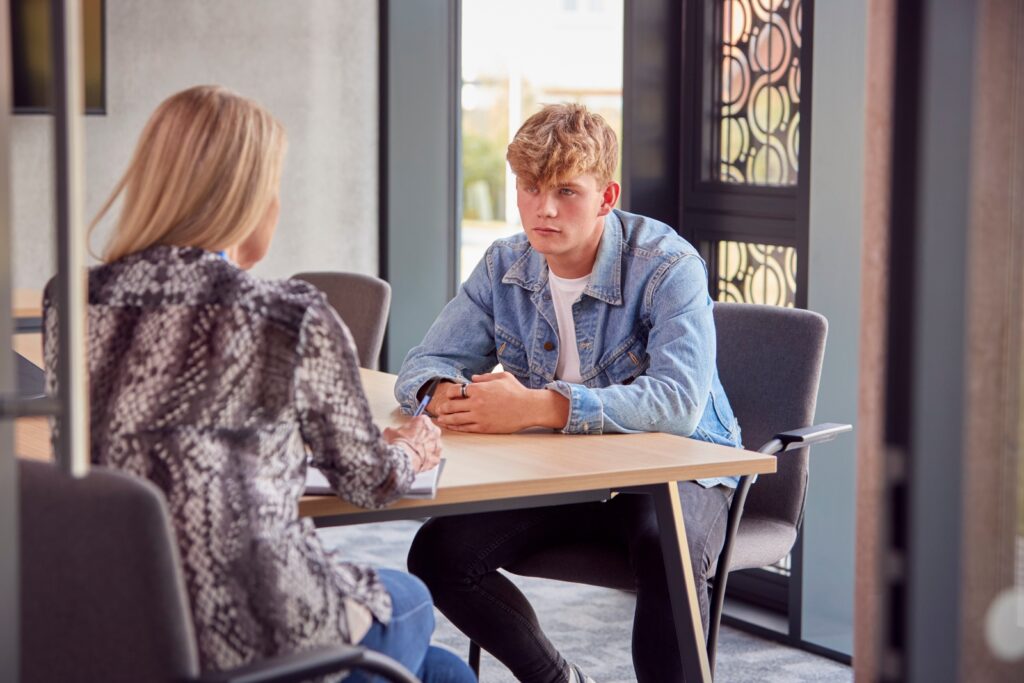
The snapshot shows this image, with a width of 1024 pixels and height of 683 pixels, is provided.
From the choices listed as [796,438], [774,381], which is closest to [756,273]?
[774,381]

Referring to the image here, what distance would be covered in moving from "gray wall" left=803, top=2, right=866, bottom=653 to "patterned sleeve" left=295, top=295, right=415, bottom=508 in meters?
1.78

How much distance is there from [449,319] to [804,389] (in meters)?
0.71

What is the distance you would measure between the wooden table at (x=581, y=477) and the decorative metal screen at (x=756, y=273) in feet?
4.48

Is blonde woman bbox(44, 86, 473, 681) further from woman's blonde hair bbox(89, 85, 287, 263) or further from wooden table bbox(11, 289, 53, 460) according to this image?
wooden table bbox(11, 289, 53, 460)

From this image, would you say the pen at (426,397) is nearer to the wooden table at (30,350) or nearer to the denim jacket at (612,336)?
the denim jacket at (612,336)

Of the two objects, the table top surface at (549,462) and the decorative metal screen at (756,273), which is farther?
the decorative metal screen at (756,273)

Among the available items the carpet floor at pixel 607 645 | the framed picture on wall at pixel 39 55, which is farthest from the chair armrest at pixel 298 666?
the framed picture on wall at pixel 39 55

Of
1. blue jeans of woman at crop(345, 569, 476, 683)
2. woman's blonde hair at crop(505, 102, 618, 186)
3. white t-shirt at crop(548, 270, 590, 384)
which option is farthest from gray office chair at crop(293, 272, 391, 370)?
blue jeans of woman at crop(345, 569, 476, 683)

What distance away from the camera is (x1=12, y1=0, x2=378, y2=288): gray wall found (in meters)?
4.70

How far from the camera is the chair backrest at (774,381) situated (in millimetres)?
2652

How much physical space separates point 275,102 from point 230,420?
3.62 metres

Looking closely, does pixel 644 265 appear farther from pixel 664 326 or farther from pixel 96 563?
pixel 96 563

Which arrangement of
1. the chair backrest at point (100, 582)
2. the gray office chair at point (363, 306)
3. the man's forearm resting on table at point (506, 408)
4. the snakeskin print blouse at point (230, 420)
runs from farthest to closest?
the gray office chair at point (363, 306) → the man's forearm resting on table at point (506, 408) → the snakeskin print blouse at point (230, 420) → the chair backrest at point (100, 582)

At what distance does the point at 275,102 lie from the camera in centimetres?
502
